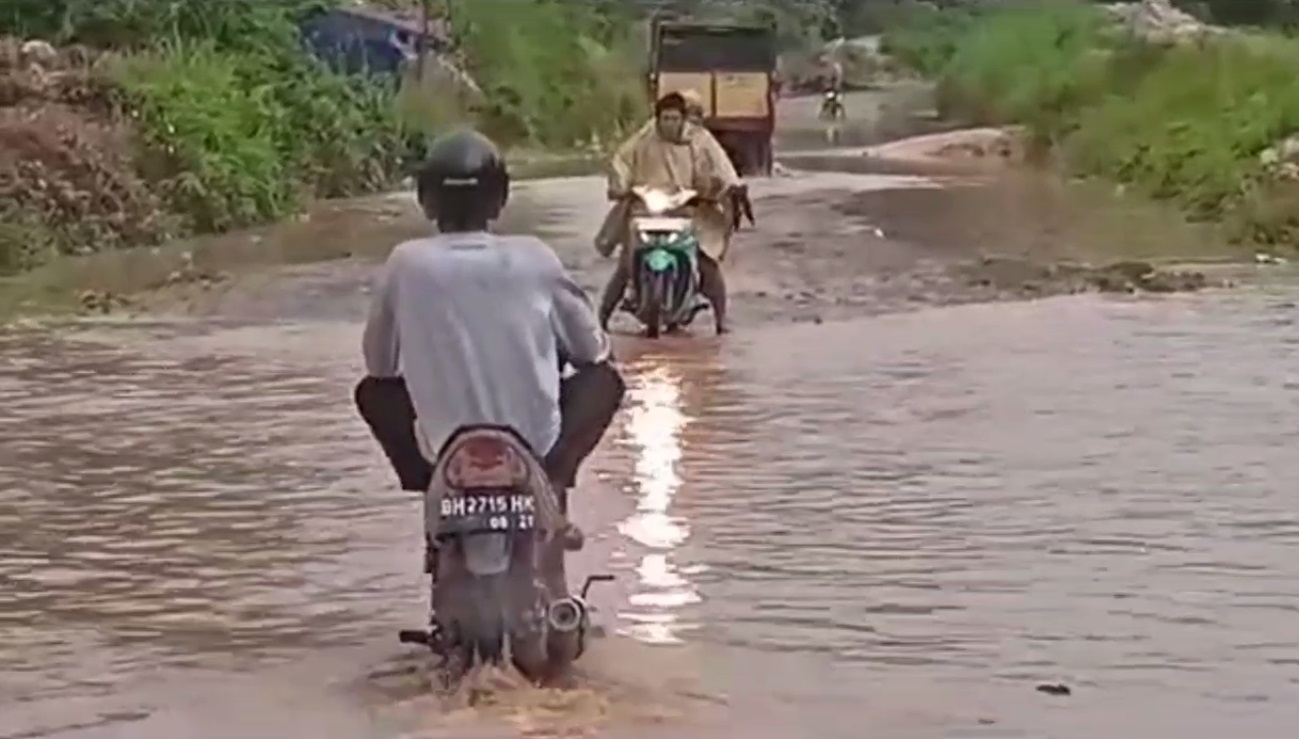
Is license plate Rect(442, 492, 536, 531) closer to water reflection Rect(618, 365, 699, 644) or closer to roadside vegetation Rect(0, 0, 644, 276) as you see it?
water reflection Rect(618, 365, 699, 644)

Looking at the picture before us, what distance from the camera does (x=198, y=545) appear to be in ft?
32.4

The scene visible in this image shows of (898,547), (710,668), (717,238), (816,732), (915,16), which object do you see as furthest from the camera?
(915,16)

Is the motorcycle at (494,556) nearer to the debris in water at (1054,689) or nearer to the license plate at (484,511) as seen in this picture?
the license plate at (484,511)

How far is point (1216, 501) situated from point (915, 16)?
76.1 meters

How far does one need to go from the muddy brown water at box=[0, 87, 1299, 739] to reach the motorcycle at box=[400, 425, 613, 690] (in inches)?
5.0

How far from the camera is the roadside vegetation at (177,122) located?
24.8 metres

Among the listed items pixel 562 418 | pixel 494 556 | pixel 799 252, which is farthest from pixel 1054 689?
pixel 799 252

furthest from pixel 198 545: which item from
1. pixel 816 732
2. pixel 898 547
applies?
pixel 816 732

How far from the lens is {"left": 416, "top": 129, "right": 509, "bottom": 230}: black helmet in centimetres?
732

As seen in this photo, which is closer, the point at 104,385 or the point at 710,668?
the point at 710,668

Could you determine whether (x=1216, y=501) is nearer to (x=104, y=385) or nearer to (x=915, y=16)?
(x=104, y=385)

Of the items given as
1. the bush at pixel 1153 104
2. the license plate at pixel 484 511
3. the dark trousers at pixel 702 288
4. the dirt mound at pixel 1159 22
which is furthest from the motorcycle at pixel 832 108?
the license plate at pixel 484 511

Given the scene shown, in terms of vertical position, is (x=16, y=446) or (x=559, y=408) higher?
(x=559, y=408)

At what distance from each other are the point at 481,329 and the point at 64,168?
18.6m
